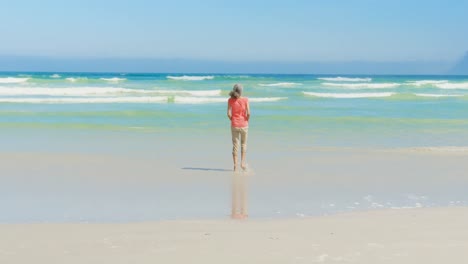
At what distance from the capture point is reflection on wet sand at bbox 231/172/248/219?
7309 mm

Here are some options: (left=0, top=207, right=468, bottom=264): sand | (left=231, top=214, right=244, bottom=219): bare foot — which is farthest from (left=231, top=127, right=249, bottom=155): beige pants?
(left=0, top=207, right=468, bottom=264): sand

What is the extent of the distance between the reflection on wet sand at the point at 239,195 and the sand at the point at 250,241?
1.65 ft

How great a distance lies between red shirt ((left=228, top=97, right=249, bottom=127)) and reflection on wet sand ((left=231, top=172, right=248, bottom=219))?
87cm

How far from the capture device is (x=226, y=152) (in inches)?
508

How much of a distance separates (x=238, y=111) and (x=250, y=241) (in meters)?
5.02

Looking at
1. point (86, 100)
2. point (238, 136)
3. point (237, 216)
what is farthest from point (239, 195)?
point (86, 100)

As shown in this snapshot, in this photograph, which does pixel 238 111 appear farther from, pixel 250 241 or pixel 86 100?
pixel 86 100

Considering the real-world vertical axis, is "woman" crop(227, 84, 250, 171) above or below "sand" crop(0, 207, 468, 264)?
above

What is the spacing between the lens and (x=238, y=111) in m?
10.6

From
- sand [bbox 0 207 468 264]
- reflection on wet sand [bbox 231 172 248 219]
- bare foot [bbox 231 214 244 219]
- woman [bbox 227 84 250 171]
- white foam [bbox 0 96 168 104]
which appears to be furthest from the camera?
white foam [bbox 0 96 168 104]

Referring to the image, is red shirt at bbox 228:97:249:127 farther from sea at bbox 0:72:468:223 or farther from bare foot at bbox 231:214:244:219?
bare foot at bbox 231:214:244:219

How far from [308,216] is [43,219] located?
2819mm

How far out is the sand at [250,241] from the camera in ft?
17.0

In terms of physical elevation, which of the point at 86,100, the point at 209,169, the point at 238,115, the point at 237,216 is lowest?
the point at 86,100
